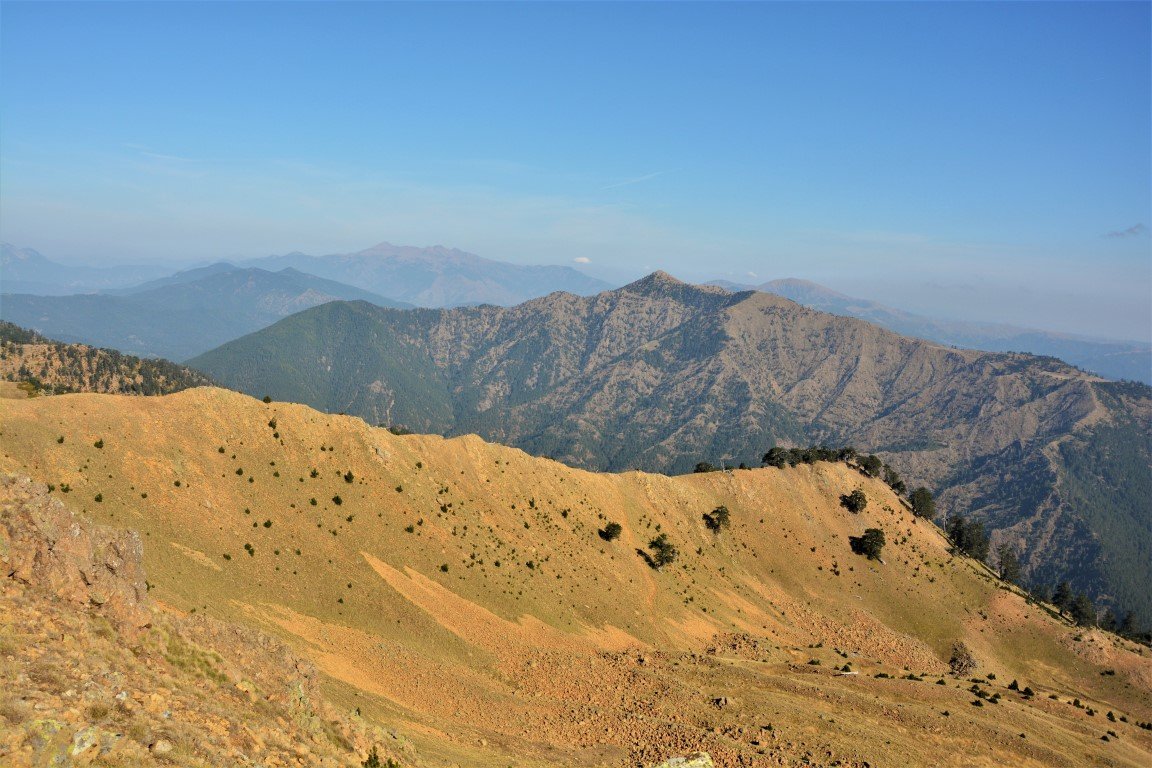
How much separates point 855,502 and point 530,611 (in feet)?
303

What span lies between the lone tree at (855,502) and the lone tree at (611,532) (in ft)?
210

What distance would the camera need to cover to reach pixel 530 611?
72.2 metres

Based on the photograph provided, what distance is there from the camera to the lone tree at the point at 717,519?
11969 cm

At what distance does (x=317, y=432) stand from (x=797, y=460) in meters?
113

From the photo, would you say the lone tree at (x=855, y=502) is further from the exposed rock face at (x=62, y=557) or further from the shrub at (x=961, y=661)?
the exposed rock face at (x=62, y=557)

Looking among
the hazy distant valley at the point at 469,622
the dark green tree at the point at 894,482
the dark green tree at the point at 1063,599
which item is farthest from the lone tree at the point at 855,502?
the dark green tree at the point at 1063,599

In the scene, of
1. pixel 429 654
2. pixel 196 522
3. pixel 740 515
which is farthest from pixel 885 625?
pixel 196 522

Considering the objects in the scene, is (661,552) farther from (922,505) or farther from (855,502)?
(922,505)

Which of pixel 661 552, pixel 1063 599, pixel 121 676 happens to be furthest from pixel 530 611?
pixel 1063 599

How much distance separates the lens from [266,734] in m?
24.5

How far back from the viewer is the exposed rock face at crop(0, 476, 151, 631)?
82.8ft

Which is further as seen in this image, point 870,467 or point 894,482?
point 894,482

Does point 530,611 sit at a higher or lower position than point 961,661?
higher

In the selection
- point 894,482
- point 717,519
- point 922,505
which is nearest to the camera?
point 717,519
